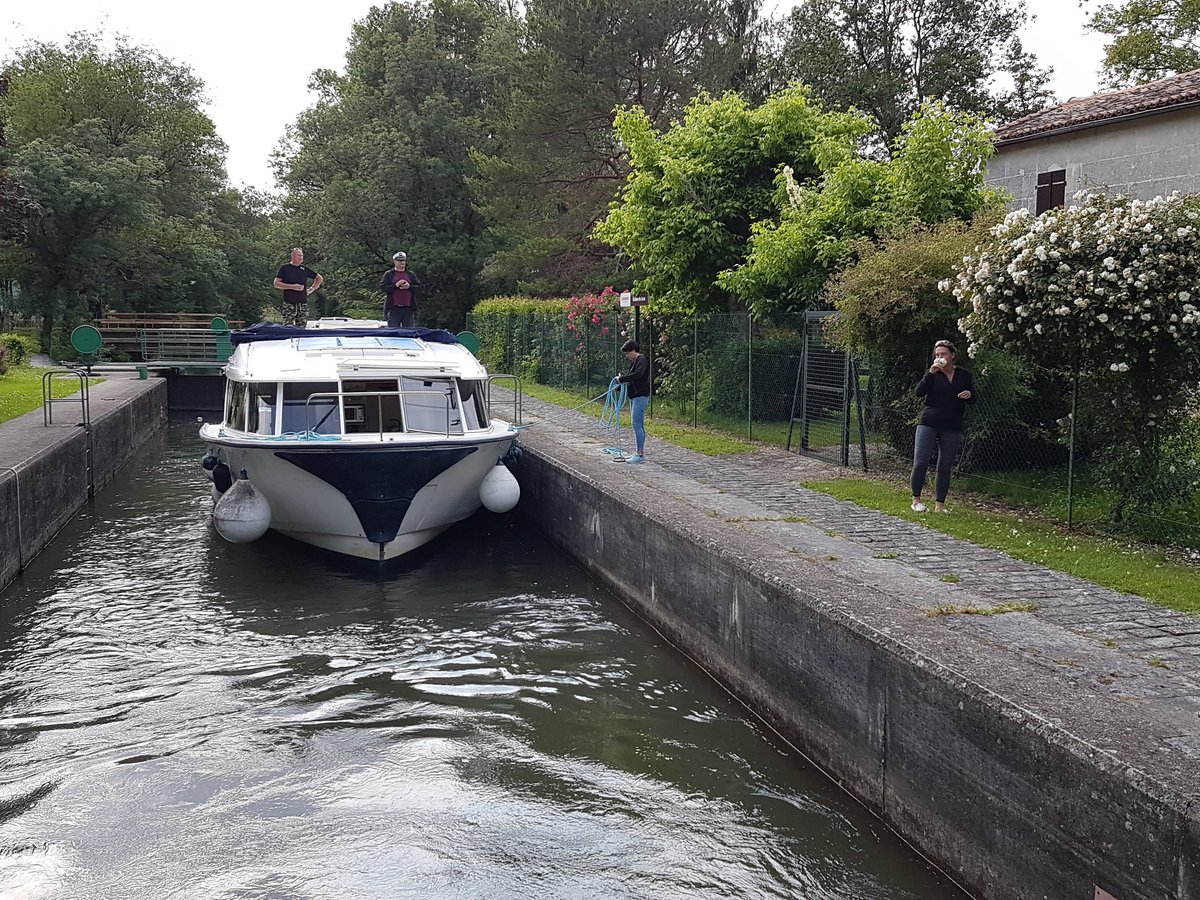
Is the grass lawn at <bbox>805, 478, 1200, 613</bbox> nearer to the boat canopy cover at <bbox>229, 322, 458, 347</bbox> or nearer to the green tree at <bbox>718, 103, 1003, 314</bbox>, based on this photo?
the green tree at <bbox>718, 103, 1003, 314</bbox>

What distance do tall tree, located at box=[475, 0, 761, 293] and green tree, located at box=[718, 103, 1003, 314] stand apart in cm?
1670

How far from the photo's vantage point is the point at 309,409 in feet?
40.8

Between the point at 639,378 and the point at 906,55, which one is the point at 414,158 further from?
the point at 639,378

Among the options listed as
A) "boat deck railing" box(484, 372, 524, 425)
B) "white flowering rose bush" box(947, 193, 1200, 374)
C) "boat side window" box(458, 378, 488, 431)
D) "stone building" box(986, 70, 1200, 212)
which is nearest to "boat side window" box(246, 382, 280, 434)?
"boat side window" box(458, 378, 488, 431)

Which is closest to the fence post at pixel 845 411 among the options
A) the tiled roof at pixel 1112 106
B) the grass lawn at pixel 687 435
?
the grass lawn at pixel 687 435

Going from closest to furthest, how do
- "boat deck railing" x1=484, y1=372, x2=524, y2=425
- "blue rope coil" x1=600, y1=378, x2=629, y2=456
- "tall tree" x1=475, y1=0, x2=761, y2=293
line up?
"boat deck railing" x1=484, y1=372, x2=524, y2=425, "blue rope coil" x1=600, y1=378, x2=629, y2=456, "tall tree" x1=475, y1=0, x2=761, y2=293

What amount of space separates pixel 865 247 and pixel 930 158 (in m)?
2.19

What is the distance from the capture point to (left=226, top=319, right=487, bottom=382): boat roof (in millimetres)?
12602

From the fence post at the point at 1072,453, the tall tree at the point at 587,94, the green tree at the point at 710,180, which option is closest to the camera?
the fence post at the point at 1072,453

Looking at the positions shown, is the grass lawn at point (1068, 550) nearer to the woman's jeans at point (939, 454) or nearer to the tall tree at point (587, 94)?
the woman's jeans at point (939, 454)

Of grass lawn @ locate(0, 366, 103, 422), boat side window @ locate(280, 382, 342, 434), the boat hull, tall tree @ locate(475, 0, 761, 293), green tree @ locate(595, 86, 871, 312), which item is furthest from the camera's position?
tall tree @ locate(475, 0, 761, 293)

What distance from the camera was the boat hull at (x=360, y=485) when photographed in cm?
1155

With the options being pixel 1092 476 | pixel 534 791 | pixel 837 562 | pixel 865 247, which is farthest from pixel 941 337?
pixel 534 791

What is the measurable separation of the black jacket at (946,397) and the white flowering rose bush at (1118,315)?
1.90ft
